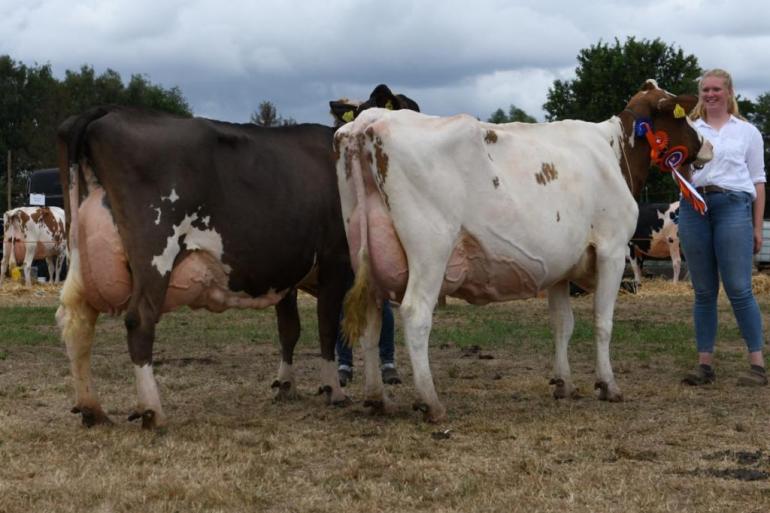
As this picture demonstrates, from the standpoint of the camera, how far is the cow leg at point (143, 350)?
6512mm

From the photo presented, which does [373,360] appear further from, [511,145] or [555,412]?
[511,145]

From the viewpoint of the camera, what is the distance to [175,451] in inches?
231

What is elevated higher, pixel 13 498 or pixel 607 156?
pixel 607 156

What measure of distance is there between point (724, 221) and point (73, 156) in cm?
504

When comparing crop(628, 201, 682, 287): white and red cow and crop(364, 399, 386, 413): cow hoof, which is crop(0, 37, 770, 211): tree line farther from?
crop(364, 399, 386, 413): cow hoof

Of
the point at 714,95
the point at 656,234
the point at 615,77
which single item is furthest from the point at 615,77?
the point at 714,95

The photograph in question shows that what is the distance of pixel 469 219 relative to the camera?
6.97m

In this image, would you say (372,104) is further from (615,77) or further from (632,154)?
(615,77)

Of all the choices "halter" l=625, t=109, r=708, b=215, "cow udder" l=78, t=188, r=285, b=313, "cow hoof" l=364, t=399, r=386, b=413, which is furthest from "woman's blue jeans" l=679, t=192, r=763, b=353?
"cow udder" l=78, t=188, r=285, b=313

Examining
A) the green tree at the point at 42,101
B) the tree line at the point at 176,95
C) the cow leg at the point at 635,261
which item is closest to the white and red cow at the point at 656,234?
the cow leg at the point at 635,261

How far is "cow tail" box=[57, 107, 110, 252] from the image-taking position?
259 inches

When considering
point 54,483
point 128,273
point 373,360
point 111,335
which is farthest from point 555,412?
point 111,335

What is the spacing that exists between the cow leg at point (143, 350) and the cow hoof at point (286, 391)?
1.54 metres

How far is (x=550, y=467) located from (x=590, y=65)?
42889mm
